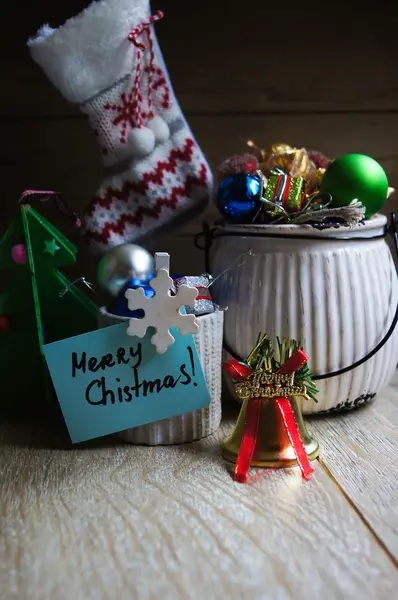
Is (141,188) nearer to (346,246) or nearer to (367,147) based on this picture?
(346,246)

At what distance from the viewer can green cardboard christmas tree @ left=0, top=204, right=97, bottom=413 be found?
0.74 m

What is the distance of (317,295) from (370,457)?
0.60 ft

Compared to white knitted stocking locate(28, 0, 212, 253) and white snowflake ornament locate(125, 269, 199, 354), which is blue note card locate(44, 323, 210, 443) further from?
white knitted stocking locate(28, 0, 212, 253)

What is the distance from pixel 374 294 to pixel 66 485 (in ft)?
1.32

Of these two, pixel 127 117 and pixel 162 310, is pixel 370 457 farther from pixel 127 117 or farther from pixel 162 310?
pixel 127 117

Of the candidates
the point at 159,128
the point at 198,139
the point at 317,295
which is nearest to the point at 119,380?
the point at 317,295

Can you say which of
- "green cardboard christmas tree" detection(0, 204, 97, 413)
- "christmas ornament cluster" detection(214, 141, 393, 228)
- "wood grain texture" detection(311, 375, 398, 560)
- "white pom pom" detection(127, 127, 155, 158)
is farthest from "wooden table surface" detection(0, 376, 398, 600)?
"white pom pom" detection(127, 127, 155, 158)

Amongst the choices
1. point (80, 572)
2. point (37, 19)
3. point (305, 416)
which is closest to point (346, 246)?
point (305, 416)

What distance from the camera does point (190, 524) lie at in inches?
20.6

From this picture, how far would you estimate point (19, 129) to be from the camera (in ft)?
2.98

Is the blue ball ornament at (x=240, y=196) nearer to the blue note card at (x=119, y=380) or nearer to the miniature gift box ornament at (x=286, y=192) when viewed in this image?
the miniature gift box ornament at (x=286, y=192)

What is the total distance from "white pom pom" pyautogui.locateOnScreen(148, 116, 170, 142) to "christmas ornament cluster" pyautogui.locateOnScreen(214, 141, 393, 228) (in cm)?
12

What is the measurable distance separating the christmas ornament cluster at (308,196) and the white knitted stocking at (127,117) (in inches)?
3.8

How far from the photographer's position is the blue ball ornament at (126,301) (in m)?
0.66
